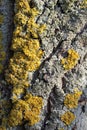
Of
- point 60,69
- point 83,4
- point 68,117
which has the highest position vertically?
point 83,4

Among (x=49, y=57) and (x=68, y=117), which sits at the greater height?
(x=49, y=57)

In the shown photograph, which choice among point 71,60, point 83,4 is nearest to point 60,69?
point 71,60

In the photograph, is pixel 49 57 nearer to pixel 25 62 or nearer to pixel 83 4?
pixel 25 62

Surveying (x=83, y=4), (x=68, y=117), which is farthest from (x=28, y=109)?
(x=83, y=4)

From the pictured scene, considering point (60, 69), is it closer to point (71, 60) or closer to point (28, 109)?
point (71, 60)

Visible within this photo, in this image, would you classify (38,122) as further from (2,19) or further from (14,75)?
(2,19)
